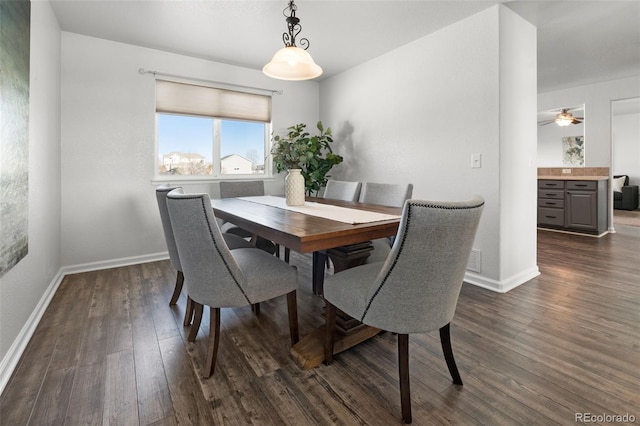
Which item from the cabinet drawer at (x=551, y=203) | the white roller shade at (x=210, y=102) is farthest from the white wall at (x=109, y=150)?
the cabinet drawer at (x=551, y=203)

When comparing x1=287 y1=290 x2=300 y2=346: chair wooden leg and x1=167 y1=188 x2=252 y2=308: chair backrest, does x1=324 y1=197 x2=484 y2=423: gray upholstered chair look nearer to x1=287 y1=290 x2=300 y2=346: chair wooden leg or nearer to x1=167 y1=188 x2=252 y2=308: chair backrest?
x1=287 y1=290 x2=300 y2=346: chair wooden leg

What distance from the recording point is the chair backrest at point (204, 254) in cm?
143

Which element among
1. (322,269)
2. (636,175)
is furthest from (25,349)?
(636,175)

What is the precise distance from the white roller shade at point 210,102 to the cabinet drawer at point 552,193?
4.55 m

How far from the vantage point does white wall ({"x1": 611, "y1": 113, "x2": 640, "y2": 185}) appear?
802cm

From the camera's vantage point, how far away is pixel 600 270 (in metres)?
3.12

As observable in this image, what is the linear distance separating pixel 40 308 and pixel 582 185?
6.46m

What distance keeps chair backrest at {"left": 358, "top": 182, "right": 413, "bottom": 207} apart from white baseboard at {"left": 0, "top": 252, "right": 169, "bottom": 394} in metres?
2.42

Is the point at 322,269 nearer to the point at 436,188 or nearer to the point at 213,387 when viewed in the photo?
the point at 213,387

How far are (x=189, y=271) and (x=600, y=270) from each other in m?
3.72

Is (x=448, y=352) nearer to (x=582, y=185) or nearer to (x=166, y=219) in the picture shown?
(x=166, y=219)

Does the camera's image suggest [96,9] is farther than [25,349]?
Yes

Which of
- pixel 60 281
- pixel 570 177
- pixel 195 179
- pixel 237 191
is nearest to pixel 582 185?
pixel 570 177

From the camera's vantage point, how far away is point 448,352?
1451 mm
